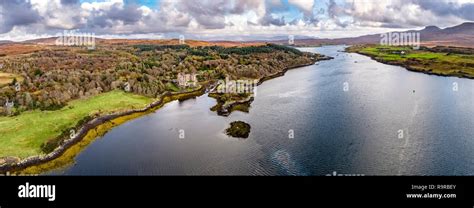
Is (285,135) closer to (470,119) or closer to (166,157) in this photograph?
(166,157)

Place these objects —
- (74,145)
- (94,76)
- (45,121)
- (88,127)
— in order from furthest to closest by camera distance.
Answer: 1. (94,76)
2. (45,121)
3. (88,127)
4. (74,145)

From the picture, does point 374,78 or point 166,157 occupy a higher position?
point 374,78

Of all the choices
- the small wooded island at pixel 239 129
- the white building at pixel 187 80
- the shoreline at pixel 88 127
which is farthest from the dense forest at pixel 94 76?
the small wooded island at pixel 239 129

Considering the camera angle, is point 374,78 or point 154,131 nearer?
point 154,131

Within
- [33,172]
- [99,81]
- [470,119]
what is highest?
[99,81]

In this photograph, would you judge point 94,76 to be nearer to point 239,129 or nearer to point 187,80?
point 187,80

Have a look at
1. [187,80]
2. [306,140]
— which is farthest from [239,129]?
[187,80]

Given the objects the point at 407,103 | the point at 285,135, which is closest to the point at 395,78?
the point at 407,103
